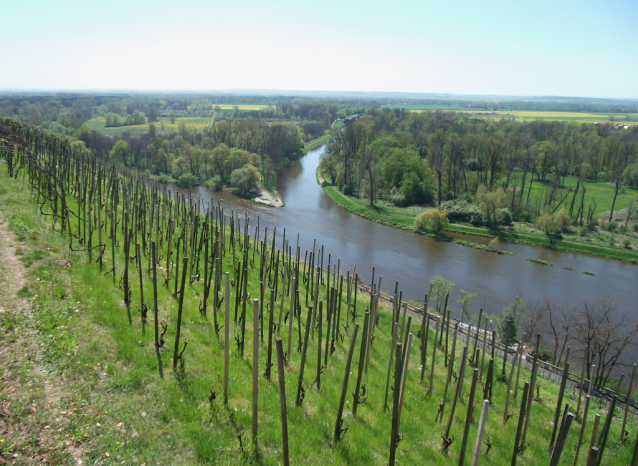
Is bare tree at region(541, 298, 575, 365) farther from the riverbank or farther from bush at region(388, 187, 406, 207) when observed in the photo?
bush at region(388, 187, 406, 207)

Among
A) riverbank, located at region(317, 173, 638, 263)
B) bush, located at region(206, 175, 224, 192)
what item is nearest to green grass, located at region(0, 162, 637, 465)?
riverbank, located at region(317, 173, 638, 263)

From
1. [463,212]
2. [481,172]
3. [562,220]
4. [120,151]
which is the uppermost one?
[481,172]

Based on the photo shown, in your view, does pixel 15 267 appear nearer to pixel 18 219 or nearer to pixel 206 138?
pixel 18 219

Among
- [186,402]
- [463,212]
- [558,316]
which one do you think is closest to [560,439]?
[186,402]

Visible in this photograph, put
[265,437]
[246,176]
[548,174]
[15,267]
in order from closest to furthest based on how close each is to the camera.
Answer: [265,437]
[15,267]
[246,176]
[548,174]

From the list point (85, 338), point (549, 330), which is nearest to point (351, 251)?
point (549, 330)

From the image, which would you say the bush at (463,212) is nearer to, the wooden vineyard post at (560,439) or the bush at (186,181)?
the bush at (186,181)

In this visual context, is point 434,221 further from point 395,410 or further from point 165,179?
point 395,410
